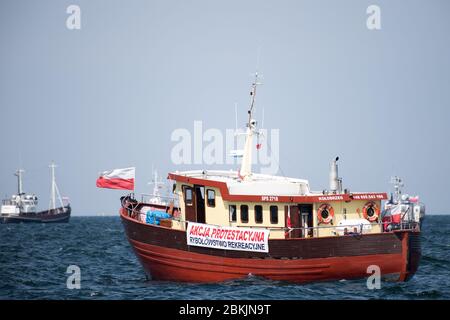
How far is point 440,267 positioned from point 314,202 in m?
11.2

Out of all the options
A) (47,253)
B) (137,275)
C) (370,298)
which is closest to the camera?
(370,298)

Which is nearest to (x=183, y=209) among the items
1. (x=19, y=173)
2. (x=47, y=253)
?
(x=47, y=253)

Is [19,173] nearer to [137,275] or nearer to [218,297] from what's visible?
A: [137,275]

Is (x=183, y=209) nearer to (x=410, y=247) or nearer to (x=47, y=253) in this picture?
(x=410, y=247)

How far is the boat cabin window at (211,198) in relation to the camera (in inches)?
1262

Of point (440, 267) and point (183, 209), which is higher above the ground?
point (183, 209)

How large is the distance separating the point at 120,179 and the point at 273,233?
26.3ft

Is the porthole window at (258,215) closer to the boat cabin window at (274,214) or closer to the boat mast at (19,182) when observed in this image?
the boat cabin window at (274,214)

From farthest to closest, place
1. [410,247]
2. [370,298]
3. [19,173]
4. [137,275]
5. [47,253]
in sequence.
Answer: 1. [19,173]
2. [47,253]
3. [137,275]
4. [410,247]
5. [370,298]

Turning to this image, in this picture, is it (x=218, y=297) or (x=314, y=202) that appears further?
(x=314, y=202)

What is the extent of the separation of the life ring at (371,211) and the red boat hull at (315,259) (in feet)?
5.60

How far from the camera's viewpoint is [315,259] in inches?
1172

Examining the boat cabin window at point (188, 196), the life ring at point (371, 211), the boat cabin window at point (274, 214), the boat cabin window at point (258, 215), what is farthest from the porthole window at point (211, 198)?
the life ring at point (371, 211)

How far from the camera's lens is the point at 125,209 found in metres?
36.3
